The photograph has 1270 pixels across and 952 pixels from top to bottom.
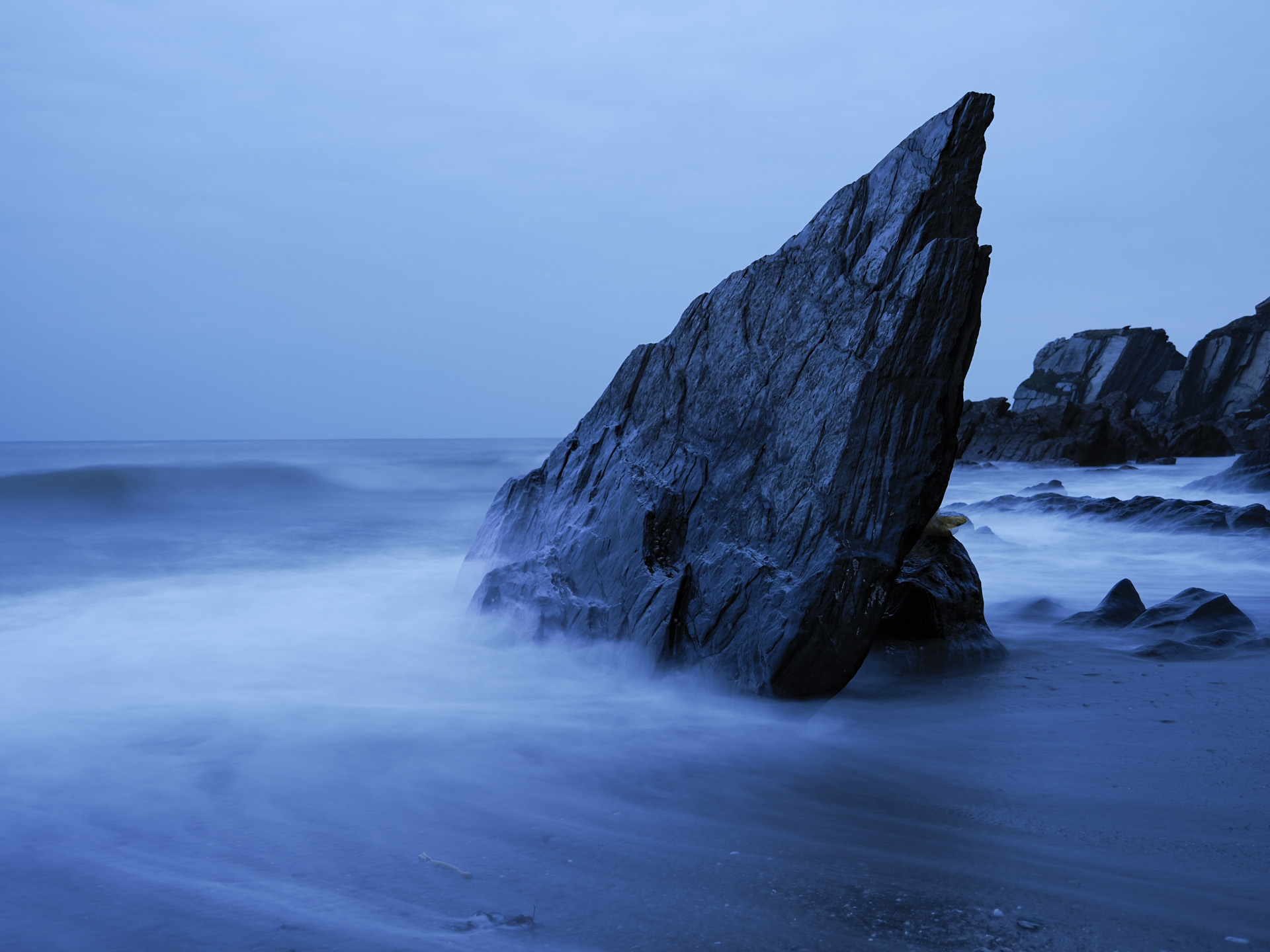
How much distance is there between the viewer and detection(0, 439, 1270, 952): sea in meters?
2.36

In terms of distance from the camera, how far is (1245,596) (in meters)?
7.46

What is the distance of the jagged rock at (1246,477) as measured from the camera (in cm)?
1995

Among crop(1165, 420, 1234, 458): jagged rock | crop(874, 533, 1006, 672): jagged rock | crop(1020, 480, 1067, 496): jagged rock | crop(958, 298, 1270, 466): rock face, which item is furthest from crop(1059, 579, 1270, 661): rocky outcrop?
crop(1165, 420, 1234, 458): jagged rock

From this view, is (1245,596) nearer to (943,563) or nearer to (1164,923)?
(943,563)

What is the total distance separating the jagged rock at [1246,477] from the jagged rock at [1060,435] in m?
16.8

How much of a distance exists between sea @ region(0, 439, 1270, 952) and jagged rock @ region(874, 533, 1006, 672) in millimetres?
159

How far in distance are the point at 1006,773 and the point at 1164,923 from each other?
3.84 feet

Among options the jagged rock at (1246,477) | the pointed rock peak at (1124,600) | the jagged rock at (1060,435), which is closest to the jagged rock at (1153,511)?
the pointed rock peak at (1124,600)

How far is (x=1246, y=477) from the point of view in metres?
20.6

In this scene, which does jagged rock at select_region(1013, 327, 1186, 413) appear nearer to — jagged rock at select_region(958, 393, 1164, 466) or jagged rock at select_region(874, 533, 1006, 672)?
jagged rock at select_region(958, 393, 1164, 466)

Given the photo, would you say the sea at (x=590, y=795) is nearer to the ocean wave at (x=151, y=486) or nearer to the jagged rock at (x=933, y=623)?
the jagged rock at (x=933, y=623)

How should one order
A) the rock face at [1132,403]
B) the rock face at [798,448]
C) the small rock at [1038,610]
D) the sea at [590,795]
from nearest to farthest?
the sea at [590,795]
the rock face at [798,448]
the small rock at [1038,610]
the rock face at [1132,403]

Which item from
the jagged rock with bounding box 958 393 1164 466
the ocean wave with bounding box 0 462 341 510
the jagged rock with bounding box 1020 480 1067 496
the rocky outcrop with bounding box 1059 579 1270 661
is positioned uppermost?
the jagged rock with bounding box 958 393 1164 466

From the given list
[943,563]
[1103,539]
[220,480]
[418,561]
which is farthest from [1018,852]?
[220,480]
